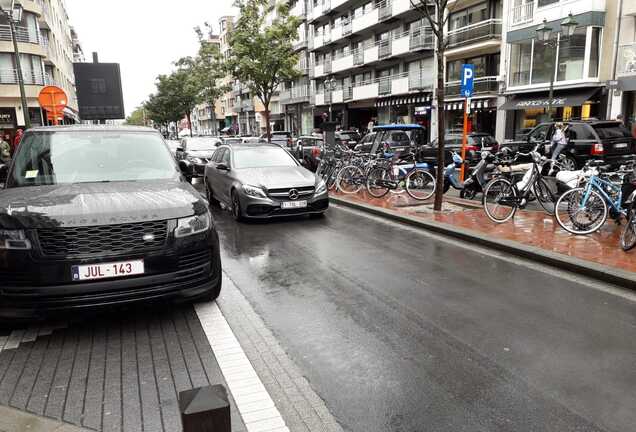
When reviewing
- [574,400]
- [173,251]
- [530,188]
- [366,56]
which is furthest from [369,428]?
[366,56]

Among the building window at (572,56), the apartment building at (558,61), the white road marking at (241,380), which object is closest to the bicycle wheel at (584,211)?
the white road marking at (241,380)

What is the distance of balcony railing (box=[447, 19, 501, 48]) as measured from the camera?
28.0 meters

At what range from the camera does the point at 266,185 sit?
933cm

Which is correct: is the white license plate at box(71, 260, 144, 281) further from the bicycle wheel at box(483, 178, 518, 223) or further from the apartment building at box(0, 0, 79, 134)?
the apartment building at box(0, 0, 79, 134)

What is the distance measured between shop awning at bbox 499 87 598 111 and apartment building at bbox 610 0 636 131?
1.23 m

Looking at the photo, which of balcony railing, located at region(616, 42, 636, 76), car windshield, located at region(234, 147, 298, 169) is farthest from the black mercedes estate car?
balcony railing, located at region(616, 42, 636, 76)

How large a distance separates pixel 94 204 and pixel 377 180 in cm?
884

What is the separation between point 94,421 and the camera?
2947 mm

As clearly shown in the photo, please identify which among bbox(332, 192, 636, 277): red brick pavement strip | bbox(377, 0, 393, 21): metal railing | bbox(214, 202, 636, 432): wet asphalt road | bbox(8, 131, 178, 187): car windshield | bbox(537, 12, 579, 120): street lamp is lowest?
bbox(214, 202, 636, 432): wet asphalt road

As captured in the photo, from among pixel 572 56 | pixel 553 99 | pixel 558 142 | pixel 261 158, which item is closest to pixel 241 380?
pixel 261 158

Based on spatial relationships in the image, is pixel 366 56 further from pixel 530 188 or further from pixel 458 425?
pixel 458 425

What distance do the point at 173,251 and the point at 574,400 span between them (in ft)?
10.6

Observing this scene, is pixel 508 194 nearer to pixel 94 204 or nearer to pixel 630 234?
pixel 630 234

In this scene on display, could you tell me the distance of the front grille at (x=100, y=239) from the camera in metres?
3.88
